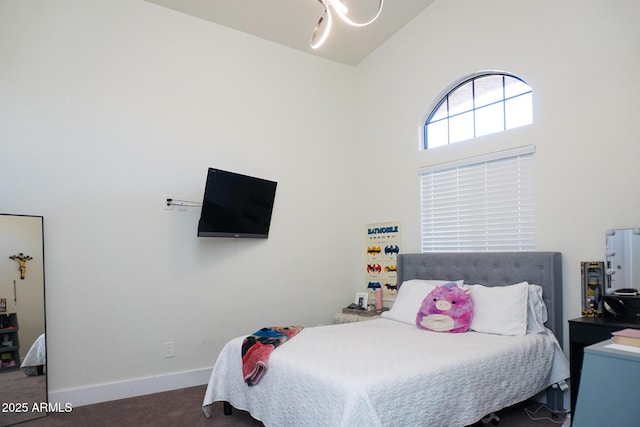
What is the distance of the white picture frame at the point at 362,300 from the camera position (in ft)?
14.5

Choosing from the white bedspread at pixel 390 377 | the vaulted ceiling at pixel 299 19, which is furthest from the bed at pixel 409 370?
the vaulted ceiling at pixel 299 19

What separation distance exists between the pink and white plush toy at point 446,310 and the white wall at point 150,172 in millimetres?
1560

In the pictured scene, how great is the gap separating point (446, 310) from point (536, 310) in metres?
0.62

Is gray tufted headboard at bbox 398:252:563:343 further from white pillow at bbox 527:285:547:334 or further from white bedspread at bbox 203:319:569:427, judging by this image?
white bedspread at bbox 203:319:569:427

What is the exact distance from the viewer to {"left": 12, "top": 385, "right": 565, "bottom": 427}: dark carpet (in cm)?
279

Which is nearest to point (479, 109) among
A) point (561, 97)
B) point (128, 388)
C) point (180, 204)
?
point (561, 97)

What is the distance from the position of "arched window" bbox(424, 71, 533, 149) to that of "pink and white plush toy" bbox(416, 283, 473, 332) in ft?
4.77

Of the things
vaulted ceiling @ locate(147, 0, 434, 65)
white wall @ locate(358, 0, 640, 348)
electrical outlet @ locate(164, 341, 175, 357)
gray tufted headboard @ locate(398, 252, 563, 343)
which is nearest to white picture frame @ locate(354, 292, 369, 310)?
gray tufted headboard @ locate(398, 252, 563, 343)

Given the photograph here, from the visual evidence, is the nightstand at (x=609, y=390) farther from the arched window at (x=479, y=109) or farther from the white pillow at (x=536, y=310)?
the arched window at (x=479, y=109)

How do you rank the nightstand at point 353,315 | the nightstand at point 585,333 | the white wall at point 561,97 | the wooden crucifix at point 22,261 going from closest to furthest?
the nightstand at point 585,333 → the white wall at point 561,97 → the wooden crucifix at point 22,261 → the nightstand at point 353,315

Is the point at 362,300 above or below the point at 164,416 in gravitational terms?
above

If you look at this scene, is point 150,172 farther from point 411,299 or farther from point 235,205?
point 411,299

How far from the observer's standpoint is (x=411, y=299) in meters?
3.52

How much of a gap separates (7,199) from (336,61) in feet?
11.4
